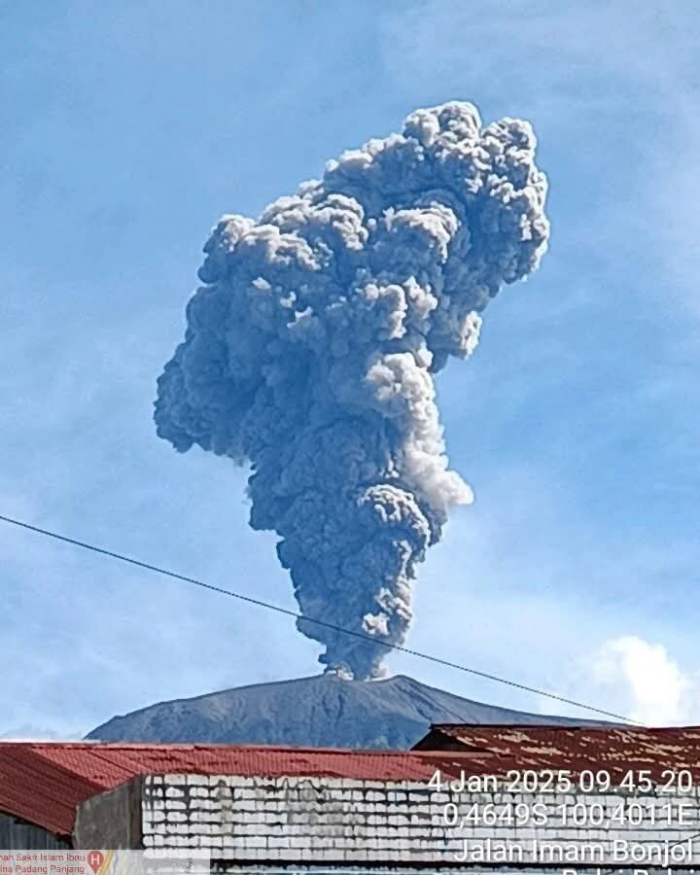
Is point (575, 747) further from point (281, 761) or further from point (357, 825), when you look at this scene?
point (357, 825)

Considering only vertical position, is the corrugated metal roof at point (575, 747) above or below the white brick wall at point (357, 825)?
above

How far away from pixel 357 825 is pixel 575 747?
695cm

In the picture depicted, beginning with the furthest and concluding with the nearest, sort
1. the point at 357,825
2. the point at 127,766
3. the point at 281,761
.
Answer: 1. the point at 281,761
2. the point at 127,766
3. the point at 357,825

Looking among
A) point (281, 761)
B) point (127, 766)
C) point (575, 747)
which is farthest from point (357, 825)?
point (575, 747)

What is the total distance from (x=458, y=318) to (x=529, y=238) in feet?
33.4

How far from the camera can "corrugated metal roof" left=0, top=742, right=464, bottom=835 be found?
2272cm

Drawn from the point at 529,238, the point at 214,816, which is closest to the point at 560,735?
the point at 214,816

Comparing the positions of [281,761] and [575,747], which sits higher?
[575,747]

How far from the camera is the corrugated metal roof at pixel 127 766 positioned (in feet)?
74.5

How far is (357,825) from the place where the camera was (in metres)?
22.4

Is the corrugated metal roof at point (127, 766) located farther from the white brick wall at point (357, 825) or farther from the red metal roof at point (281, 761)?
the white brick wall at point (357, 825)

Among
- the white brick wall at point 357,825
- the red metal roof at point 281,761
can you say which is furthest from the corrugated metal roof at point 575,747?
the white brick wall at point 357,825

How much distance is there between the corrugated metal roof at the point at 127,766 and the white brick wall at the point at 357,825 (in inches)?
18.3

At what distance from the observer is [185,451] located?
181 m
